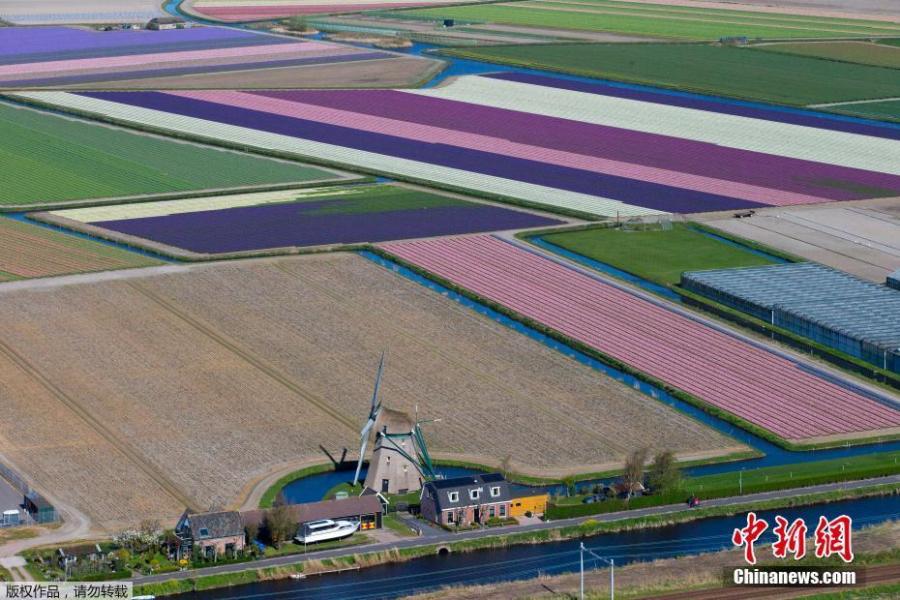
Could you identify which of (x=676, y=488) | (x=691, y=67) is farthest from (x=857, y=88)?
(x=676, y=488)

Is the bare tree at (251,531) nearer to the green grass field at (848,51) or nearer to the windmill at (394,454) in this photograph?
the windmill at (394,454)

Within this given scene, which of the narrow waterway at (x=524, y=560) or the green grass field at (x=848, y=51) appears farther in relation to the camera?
the green grass field at (x=848, y=51)

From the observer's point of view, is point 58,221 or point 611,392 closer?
point 611,392

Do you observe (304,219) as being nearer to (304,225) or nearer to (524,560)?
(304,225)

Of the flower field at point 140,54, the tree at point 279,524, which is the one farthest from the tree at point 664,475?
the flower field at point 140,54

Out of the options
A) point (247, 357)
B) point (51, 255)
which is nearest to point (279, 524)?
point (247, 357)

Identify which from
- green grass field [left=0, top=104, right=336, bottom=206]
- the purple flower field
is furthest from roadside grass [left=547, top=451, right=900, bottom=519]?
green grass field [left=0, top=104, right=336, bottom=206]

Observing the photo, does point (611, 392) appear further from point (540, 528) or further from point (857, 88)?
point (857, 88)
